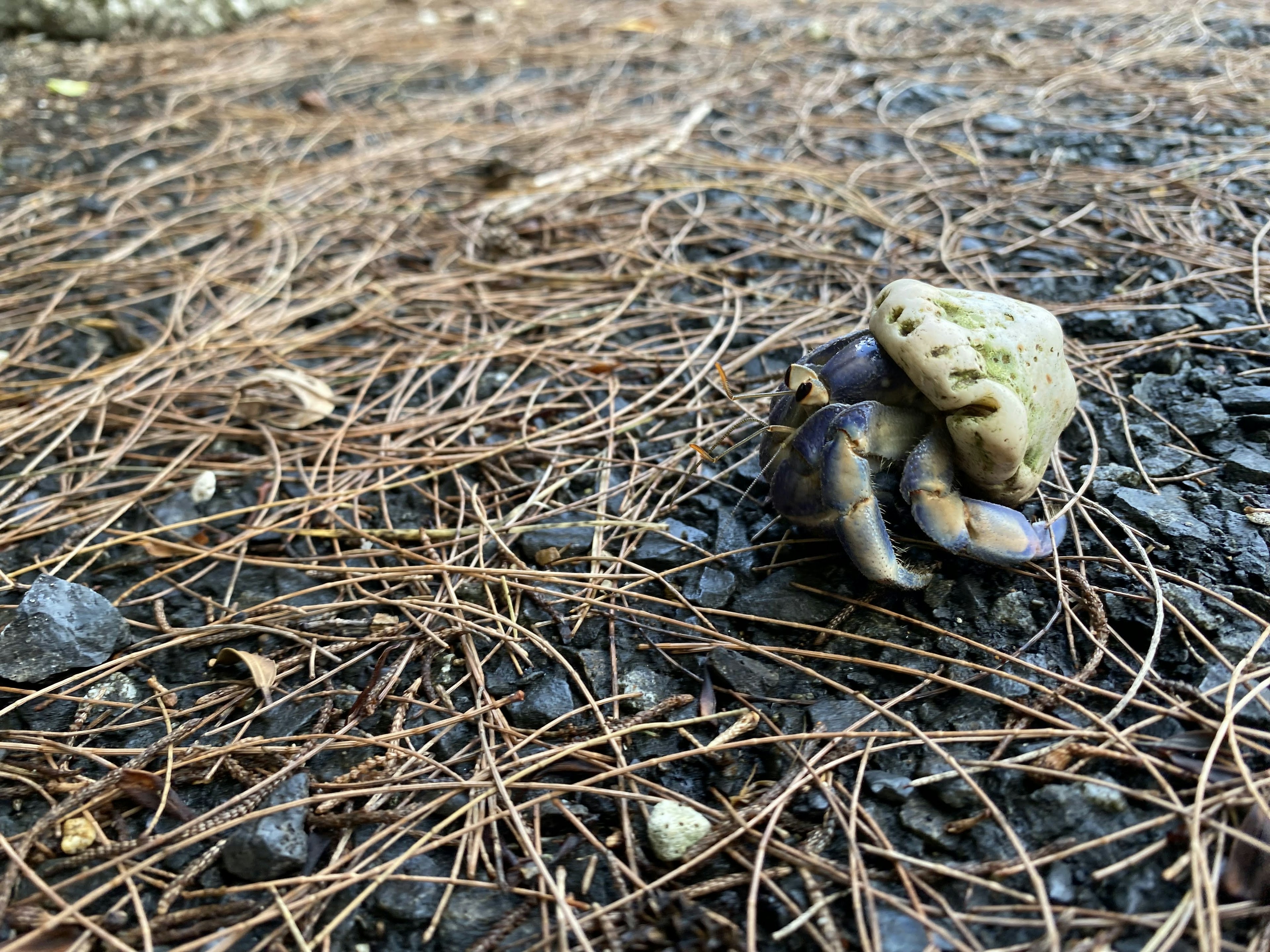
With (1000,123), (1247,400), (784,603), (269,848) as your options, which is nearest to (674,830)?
(784,603)

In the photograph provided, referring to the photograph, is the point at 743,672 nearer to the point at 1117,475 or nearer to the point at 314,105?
the point at 1117,475

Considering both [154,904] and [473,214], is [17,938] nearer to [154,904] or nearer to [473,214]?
[154,904]

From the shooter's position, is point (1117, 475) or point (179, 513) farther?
point (179, 513)

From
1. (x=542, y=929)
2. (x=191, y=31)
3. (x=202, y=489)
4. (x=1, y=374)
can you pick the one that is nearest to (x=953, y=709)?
(x=542, y=929)

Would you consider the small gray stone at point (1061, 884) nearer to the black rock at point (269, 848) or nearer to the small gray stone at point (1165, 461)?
the small gray stone at point (1165, 461)

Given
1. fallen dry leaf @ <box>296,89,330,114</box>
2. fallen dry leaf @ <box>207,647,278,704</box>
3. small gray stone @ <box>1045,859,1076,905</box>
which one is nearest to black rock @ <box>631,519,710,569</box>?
Result: fallen dry leaf @ <box>207,647,278,704</box>

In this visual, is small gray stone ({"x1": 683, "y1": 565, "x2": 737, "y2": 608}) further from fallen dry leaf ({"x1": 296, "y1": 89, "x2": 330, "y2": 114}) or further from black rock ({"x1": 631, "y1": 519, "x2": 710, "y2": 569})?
fallen dry leaf ({"x1": 296, "y1": 89, "x2": 330, "y2": 114})
